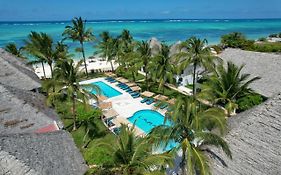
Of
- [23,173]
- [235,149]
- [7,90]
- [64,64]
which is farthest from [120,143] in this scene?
[7,90]

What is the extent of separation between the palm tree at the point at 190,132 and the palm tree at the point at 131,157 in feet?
2.70

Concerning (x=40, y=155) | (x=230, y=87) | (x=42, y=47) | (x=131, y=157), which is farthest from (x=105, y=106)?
(x=131, y=157)

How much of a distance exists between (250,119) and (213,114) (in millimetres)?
1901

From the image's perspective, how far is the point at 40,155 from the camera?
12.6 m

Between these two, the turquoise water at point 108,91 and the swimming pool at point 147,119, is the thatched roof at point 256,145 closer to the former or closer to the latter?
the swimming pool at point 147,119

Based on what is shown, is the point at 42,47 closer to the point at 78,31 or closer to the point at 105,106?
the point at 78,31

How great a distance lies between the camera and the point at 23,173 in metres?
11.3

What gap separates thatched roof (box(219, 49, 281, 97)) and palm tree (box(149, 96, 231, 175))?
46.0ft

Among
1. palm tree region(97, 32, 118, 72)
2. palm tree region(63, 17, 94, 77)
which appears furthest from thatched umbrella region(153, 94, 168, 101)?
palm tree region(63, 17, 94, 77)

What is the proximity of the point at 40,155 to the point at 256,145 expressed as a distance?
10.1 m

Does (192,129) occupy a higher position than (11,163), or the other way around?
(192,129)

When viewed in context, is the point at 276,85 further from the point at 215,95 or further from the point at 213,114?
the point at 213,114

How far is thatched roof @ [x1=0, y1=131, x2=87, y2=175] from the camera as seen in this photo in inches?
452

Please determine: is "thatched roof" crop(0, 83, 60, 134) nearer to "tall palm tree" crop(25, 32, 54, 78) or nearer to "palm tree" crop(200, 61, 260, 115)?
"tall palm tree" crop(25, 32, 54, 78)
